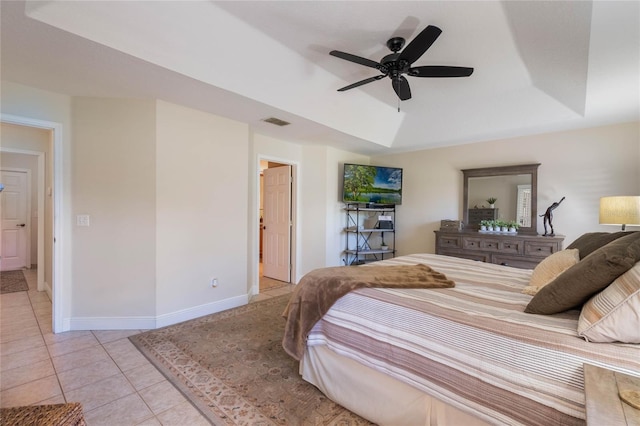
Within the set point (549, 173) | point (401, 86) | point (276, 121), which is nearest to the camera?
point (401, 86)

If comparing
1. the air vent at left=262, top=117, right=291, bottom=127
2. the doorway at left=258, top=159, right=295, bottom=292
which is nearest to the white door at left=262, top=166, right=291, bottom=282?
the doorway at left=258, top=159, right=295, bottom=292

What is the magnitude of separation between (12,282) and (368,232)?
19.8 ft

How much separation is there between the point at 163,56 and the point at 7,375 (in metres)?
2.70

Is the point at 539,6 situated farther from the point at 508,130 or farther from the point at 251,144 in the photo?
the point at 251,144

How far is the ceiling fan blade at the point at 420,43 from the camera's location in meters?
1.77

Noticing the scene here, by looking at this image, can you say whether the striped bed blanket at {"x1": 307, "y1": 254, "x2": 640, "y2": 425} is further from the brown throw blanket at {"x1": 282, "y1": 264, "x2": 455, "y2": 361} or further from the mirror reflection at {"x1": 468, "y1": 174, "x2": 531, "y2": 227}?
the mirror reflection at {"x1": 468, "y1": 174, "x2": 531, "y2": 227}

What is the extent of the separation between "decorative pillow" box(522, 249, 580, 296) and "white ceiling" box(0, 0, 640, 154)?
170 cm

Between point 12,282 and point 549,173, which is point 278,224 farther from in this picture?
point 12,282

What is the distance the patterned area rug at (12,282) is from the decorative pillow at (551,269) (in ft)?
20.9

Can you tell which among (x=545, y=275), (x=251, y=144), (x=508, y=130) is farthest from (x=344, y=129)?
(x=545, y=275)

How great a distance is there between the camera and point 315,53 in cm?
268

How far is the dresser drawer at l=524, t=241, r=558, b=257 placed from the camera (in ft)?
11.6

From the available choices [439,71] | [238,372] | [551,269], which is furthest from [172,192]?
[551,269]

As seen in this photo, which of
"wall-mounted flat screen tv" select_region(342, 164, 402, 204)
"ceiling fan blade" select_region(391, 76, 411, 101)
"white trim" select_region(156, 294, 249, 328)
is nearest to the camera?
"ceiling fan blade" select_region(391, 76, 411, 101)
